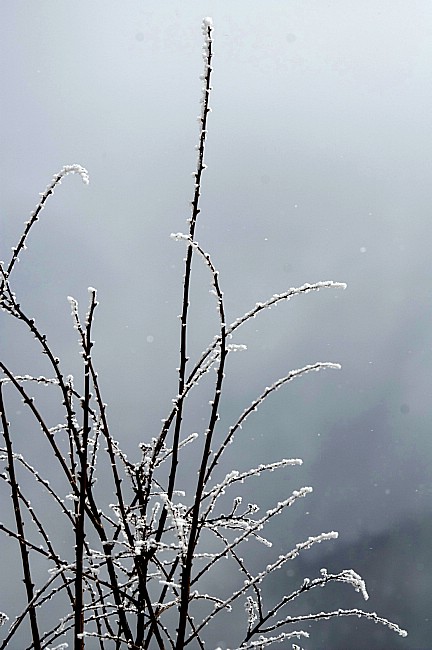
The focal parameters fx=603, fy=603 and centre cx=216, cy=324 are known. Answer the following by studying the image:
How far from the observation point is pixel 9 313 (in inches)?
34.0

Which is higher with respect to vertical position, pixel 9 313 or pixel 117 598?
pixel 9 313

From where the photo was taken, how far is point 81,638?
0.76m

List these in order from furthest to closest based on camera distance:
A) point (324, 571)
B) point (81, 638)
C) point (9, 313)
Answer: point (324, 571) < point (9, 313) < point (81, 638)

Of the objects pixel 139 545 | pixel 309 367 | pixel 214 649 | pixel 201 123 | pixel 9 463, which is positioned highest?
pixel 201 123

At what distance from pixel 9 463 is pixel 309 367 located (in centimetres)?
45

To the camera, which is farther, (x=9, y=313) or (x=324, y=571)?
(x=324, y=571)

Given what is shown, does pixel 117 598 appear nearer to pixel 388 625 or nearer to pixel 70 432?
pixel 70 432

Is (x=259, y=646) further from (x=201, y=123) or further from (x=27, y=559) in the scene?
(x=201, y=123)

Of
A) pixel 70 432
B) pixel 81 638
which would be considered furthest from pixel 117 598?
pixel 70 432

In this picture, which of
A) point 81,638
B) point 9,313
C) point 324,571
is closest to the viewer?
point 81,638

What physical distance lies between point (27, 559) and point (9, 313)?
0.36 metres

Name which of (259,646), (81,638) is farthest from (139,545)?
(259,646)

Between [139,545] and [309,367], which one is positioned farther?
[309,367]

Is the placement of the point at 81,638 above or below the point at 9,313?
below
